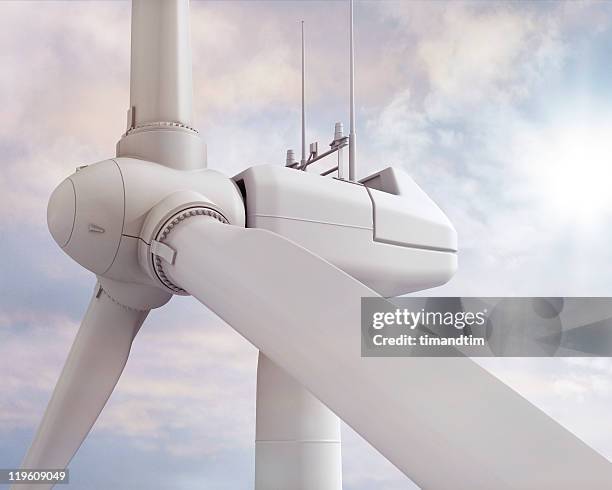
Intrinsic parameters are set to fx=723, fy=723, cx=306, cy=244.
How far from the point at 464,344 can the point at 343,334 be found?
2.02 feet

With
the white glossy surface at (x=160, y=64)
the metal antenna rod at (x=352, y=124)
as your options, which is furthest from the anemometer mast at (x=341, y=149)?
the white glossy surface at (x=160, y=64)

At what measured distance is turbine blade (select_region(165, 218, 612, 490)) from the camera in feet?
3.82

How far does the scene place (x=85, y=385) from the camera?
8.48 ft

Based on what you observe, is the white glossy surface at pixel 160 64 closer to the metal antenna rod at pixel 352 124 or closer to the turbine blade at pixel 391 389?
the metal antenna rod at pixel 352 124

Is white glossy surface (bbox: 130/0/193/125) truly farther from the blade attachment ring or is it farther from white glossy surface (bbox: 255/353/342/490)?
white glossy surface (bbox: 255/353/342/490)

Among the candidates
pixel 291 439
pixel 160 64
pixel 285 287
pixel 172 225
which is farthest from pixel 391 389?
pixel 160 64

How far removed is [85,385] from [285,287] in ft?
4.33

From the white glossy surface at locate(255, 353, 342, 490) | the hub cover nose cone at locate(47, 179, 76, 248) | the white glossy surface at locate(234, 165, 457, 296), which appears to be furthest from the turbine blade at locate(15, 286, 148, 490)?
the white glossy surface at locate(234, 165, 457, 296)

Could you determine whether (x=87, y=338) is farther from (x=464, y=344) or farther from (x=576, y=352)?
(x=576, y=352)

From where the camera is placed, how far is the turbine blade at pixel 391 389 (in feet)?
3.82

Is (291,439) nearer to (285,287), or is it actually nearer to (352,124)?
(285,287)

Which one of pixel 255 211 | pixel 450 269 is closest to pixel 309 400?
pixel 255 211

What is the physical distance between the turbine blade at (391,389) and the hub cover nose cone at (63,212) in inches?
26.7

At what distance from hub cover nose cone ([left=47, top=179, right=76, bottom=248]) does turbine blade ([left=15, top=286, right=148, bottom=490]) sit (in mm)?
388
